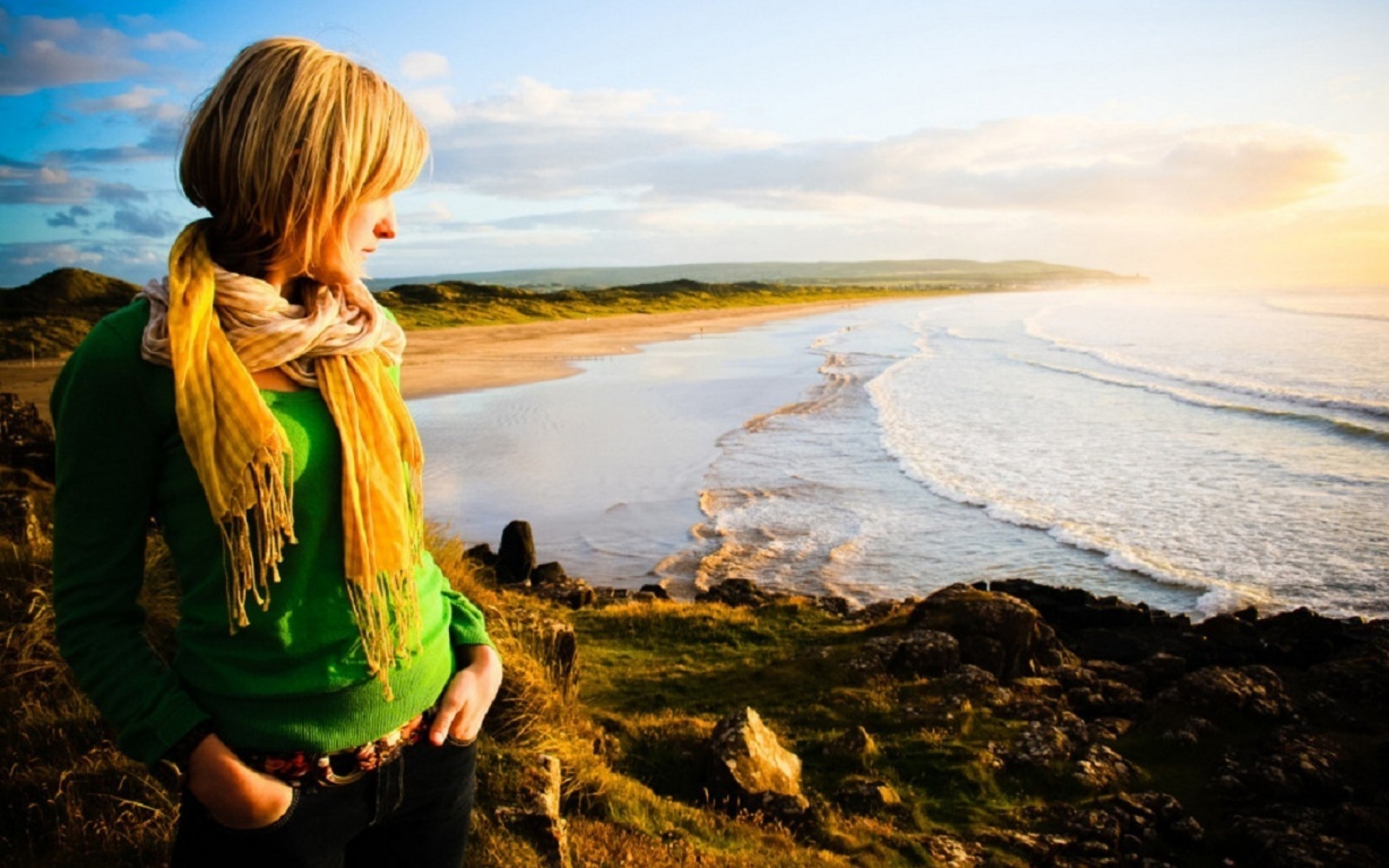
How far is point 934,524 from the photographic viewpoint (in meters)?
12.1

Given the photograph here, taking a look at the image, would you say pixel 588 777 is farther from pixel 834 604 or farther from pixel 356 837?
pixel 834 604

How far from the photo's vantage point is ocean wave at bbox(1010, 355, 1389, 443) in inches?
695

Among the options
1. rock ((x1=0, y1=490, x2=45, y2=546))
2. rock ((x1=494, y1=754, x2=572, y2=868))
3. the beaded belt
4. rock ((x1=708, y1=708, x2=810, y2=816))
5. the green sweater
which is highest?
the green sweater

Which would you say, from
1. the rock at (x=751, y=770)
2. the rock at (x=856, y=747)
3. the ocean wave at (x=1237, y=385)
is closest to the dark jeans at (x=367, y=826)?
the rock at (x=751, y=770)

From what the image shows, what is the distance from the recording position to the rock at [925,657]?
687cm

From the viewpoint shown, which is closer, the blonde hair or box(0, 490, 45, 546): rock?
the blonde hair

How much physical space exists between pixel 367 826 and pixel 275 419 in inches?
28.5

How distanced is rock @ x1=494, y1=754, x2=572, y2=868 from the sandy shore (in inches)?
491

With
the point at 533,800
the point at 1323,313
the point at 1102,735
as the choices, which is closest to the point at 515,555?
the point at 1102,735

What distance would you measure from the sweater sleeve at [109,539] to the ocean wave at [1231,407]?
21.0 m

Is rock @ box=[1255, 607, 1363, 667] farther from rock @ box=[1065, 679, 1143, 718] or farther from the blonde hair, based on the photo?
the blonde hair

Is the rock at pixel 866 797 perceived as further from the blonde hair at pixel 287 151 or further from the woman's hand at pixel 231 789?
the blonde hair at pixel 287 151

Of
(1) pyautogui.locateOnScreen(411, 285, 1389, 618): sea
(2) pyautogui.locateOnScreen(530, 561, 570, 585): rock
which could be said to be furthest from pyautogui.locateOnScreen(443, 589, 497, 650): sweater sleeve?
(1) pyautogui.locateOnScreen(411, 285, 1389, 618): sea

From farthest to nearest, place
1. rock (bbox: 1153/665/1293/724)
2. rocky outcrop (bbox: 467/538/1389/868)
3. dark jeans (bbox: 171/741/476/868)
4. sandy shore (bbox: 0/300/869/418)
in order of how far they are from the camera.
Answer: sandy shore (bbox: 0/300/869/418) → rock (bbox: 1153/665/1293/724) → rocky outcrop (bbox: 467/538/1389/868) → dark jeans (bbox: 171/741/476/868)
